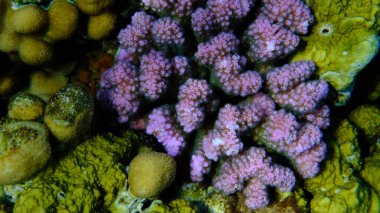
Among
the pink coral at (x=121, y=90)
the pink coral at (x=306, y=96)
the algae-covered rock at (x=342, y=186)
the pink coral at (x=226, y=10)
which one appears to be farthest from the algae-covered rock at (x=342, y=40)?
the pink coral at (x=121, y=90)

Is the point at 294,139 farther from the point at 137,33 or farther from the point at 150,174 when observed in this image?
the point at 137,33

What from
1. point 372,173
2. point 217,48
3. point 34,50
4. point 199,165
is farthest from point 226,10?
point 372,173

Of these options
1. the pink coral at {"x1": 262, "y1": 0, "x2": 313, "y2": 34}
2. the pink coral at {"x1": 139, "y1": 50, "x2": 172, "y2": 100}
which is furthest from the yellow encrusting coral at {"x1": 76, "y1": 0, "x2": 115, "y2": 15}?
the pink coral at {"x1": 262, "y1": 0, "x2": 313, "y2": 34}

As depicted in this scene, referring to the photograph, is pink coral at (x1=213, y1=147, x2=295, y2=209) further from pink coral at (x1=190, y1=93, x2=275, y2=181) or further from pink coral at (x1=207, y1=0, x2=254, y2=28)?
pink coral at (x1=207, y1=0, x2=254, y2=28)

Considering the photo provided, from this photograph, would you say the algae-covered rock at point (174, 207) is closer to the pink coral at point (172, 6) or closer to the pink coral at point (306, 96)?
the pink coral at point (306, 96)

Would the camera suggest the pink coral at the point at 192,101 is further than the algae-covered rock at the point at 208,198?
No

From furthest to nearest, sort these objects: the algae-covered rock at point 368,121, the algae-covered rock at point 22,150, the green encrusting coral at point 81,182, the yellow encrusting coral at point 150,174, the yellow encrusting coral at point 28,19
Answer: the algae-covered rock at point 368,121 < the yellow encrusting coral at point 28,19 < the yellow encrusting coral at point 150,174 < the green encrusting coral at point 81,182 < the algae-covered rock at point 22,150
